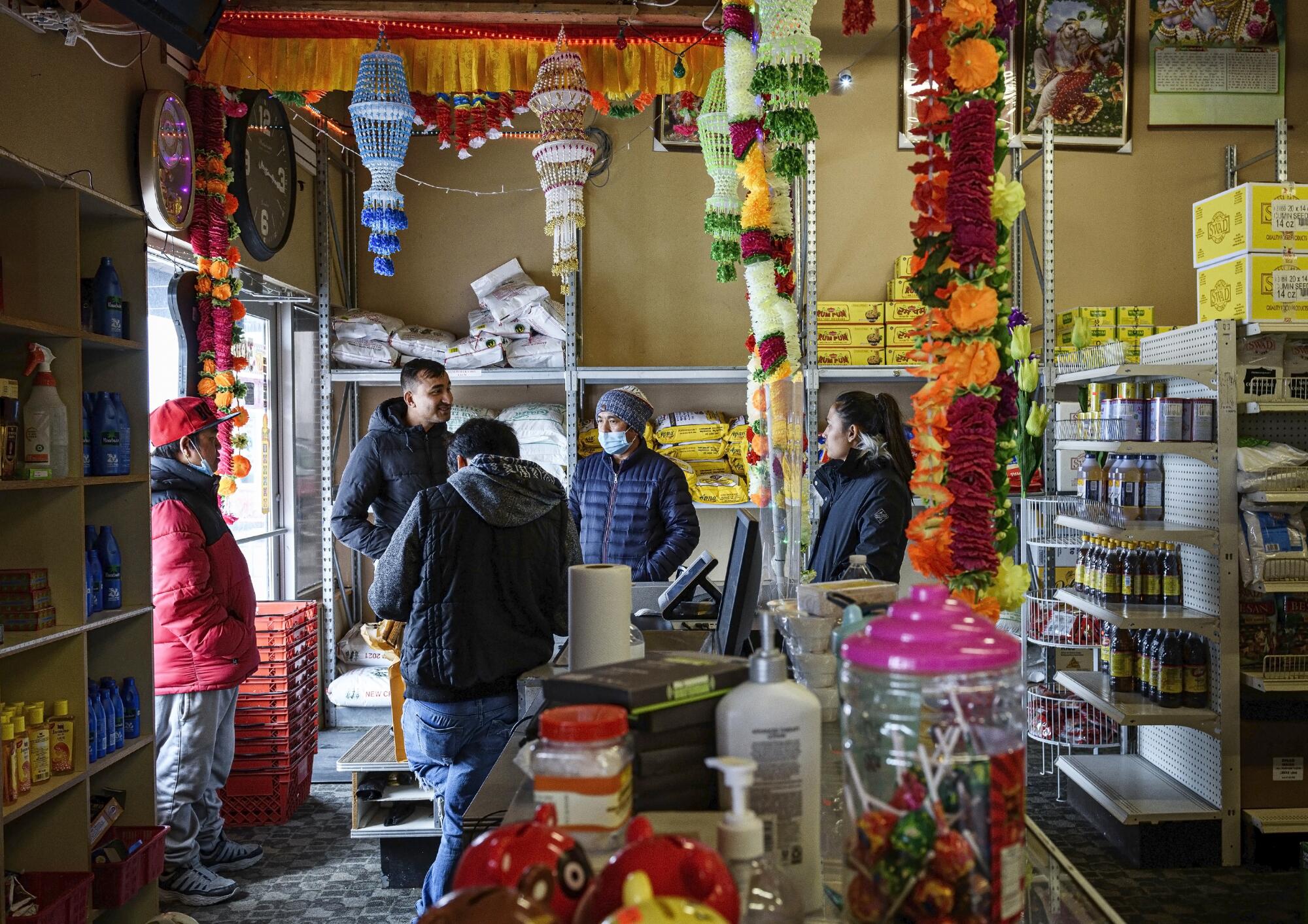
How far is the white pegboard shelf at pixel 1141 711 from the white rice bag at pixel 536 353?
3.11 metres

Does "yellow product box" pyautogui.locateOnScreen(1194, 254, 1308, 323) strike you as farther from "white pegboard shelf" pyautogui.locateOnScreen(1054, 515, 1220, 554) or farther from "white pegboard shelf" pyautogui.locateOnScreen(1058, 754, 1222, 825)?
"white pegboard shelf" pyautogui.locateOnScreen(1058, 754, 1222, 825)

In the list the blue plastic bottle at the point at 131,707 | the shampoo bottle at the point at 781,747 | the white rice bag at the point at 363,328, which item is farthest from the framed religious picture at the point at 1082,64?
the shampoo bottle at the point at 781,747

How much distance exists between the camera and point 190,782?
3.73 m

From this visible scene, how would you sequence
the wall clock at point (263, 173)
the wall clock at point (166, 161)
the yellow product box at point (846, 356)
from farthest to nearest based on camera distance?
the yellow product box at point (846, 356) → the wall clock at point (263, 173) → the wall clock at point (166, 161)

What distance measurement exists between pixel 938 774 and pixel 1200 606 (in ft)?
12.0

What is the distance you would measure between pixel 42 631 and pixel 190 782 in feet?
3.89

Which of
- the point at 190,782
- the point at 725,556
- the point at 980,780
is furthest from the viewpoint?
the point at 725,556

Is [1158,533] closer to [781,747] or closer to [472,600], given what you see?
[472,600]

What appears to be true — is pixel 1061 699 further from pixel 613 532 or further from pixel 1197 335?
pixel 613 532

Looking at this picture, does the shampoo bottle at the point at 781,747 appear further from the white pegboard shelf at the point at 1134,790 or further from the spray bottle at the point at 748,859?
the white pegboard shelf at the point at 1134,790

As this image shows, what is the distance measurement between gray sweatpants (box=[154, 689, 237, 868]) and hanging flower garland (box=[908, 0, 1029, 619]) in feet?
9.76

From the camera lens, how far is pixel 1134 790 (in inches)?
169

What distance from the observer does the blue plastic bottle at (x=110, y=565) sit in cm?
322

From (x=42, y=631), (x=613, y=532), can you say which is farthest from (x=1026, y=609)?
(x=42, y=631)
